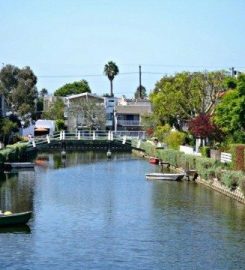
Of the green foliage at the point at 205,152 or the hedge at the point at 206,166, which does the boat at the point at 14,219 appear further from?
the green foliage at the point at 205,152

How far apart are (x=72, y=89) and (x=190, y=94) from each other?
283ft

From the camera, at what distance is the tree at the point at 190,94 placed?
8700cm

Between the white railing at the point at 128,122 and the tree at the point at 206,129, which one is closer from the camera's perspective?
the tree at the point at 206,129

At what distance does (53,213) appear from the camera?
44.8 metres

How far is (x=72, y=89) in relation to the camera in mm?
171750

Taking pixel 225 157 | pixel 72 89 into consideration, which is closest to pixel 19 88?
pixel 72 89

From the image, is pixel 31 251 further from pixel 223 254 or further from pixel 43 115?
pixel 43 115

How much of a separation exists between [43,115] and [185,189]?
8380 cm

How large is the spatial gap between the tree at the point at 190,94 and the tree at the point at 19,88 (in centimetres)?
3827

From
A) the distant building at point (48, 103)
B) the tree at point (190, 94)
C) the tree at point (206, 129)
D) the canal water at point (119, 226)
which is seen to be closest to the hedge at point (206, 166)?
the canal water at point (119, 226)

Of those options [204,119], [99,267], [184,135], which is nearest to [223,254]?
[99,267]

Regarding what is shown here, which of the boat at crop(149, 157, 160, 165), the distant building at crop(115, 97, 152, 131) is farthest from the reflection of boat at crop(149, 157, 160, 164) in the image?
the distant building at crop(115, 97, 152, 131)

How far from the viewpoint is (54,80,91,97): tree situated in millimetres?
171125

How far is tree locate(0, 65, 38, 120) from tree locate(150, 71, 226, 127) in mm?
38272
